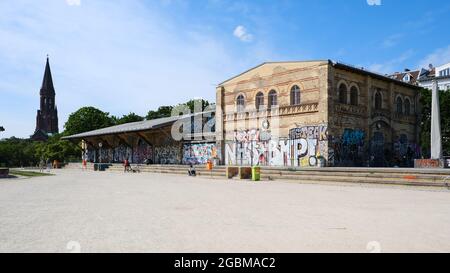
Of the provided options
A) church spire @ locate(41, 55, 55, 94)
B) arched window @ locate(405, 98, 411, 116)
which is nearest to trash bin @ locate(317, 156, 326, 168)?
arched window @ locate(405, 98, 411, 116)

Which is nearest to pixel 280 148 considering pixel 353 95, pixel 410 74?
pixel 353 95

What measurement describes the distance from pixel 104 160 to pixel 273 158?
29.1 meters

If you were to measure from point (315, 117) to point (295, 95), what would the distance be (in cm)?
263

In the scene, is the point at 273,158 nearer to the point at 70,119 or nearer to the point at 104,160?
the point at 104,160

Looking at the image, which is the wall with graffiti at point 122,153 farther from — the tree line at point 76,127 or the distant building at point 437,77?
the distant building at point 437,77

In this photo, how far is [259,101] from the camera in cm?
3125

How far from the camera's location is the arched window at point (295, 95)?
92.5 feet

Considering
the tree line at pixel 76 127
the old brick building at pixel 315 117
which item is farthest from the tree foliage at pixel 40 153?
the old brick building at pixel 315 117

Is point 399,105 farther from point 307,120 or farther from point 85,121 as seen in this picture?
point 85,121

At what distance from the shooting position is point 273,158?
2953cm

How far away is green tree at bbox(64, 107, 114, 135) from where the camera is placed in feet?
241

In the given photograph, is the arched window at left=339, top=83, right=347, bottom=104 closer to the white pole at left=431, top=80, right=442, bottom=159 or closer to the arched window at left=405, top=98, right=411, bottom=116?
the white pole at left=431, top=80, right=442, bottom=159

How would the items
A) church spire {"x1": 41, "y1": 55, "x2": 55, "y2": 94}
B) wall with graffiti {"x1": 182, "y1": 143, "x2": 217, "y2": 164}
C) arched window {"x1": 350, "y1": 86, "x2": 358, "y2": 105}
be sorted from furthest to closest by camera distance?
church spire {"x1": 41, "y1": 55, "x2": 55, "y2": 94}, wall with graffiti {"x1": 182, "y1": 143, "x2": 217, "y2": 164}, arched window {"x1": 350, "y1": 86, "x2": 358, "y2": 105}

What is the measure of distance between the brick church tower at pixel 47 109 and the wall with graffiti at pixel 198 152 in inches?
4033
